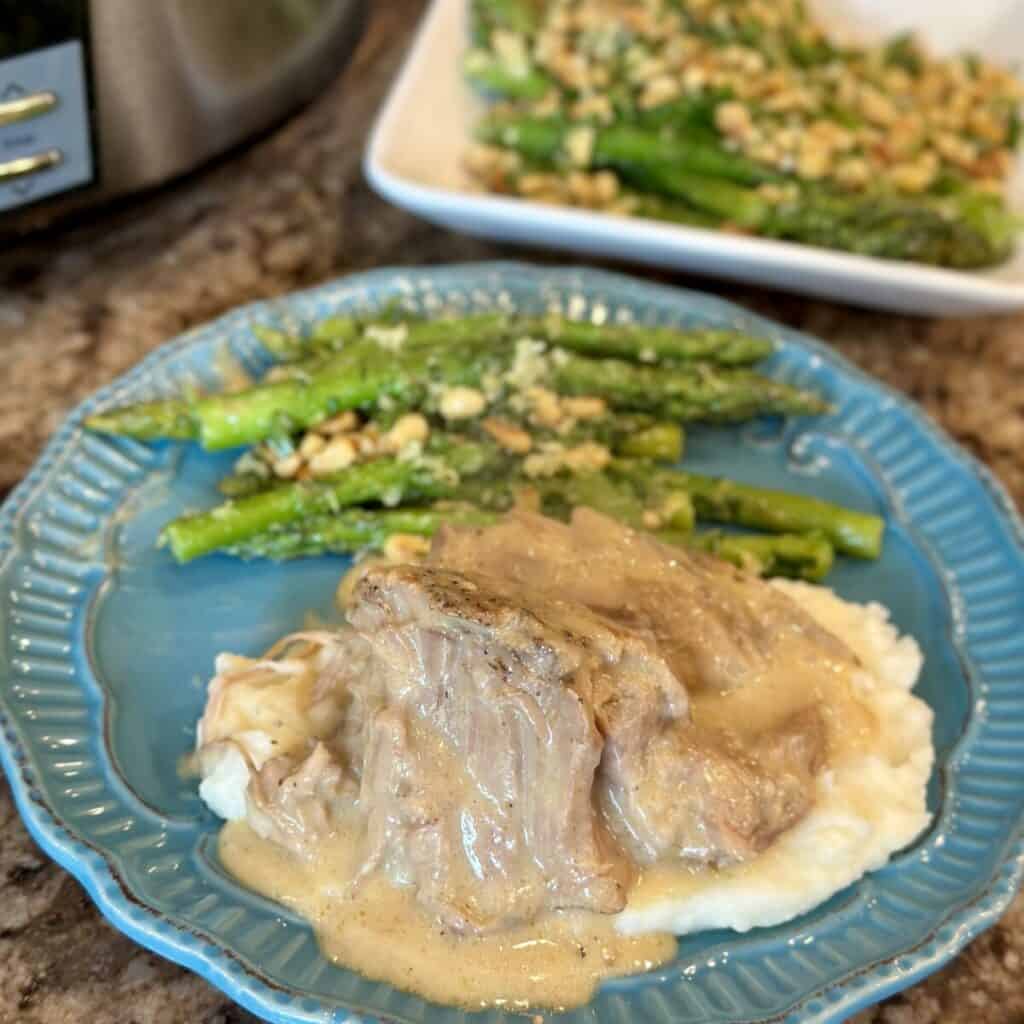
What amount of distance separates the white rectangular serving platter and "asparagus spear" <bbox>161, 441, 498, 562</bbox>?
1.18 meters

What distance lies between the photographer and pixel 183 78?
4191 mm

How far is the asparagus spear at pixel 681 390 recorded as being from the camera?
388 cm

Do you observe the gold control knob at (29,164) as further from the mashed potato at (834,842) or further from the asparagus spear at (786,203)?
the mashed potato at (834,842)

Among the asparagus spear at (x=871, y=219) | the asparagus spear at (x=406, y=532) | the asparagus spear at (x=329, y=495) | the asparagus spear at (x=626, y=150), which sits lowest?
the asparagus spear at (x=406, y=532)

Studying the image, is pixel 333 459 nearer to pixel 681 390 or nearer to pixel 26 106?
pixel 681 390

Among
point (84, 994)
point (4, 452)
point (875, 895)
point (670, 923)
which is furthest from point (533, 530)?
point (4, 452)

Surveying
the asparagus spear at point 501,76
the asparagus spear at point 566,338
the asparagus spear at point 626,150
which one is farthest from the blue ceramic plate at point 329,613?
the asparagus spear at point 501,76

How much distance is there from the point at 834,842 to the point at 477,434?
67.9 inches

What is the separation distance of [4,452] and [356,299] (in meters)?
1.36

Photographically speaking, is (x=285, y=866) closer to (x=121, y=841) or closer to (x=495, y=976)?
(x=121, y=841)

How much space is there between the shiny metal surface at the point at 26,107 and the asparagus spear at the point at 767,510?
90.6 inches

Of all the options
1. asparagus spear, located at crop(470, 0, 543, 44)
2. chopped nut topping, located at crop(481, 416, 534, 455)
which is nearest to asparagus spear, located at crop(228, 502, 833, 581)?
chopped nut topping, located at crop(481, 416, 534, 455)

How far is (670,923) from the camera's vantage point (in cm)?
268

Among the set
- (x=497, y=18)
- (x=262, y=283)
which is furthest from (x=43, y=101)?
(x=497, y=18)
